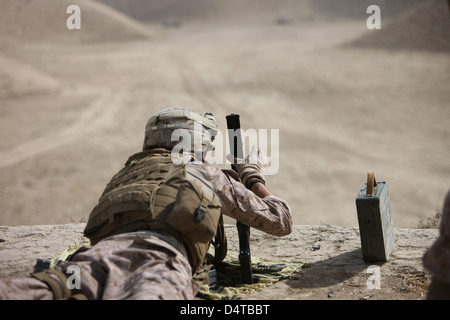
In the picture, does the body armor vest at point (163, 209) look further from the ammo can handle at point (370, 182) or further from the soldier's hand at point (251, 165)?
the ammo can handle at point (370, 182)

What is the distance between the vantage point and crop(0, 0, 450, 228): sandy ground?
13430 millimetres

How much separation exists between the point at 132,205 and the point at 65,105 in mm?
17520

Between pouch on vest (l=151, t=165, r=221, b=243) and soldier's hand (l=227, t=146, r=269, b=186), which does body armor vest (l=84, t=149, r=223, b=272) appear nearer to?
pouch on vest (l=151, t=165, r=221, b=243)

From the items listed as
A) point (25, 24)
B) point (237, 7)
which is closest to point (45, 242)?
point (25, 24)

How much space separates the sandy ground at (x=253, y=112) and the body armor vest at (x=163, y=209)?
8.55m

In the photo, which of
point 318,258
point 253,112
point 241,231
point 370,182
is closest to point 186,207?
point 241,231

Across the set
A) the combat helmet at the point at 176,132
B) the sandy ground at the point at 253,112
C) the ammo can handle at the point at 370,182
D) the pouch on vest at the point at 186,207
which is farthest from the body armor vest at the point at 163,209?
the sandy ground at the point at 253,112

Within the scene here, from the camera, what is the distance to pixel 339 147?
651 inches

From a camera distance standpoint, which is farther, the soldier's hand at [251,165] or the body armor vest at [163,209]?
the soldier's hand at [251,165]

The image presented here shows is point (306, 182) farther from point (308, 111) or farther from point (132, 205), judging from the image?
point (132, 205)

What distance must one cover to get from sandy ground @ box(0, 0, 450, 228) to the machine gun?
8.07 m

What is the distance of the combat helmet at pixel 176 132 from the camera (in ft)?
12.5

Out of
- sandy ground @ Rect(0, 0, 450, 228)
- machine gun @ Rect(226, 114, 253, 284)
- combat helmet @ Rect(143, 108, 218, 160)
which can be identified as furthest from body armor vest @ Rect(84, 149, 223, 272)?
sandy ground @ Rect(0, 0, 450, 228)

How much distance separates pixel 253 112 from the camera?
19.2 metres
